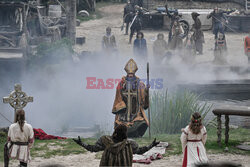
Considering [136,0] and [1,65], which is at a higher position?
[136,0]

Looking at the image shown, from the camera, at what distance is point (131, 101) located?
11.6 metres

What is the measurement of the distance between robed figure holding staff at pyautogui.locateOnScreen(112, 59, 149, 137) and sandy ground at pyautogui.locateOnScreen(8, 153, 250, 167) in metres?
1.40

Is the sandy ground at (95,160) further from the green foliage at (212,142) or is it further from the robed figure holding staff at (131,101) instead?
the robed figure holding staff at (131,101)

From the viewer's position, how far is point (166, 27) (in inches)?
1254

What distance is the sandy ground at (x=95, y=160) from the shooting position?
389 inches

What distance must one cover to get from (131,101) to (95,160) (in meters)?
1.85

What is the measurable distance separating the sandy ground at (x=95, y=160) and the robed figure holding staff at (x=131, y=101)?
140cm

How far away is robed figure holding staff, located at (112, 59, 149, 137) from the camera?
37.9 feet

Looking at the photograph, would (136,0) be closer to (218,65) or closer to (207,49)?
(207,49)

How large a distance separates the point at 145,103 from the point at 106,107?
6.01 meters

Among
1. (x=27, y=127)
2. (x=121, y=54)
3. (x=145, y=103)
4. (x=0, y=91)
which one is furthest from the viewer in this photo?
(x=121, y=54)

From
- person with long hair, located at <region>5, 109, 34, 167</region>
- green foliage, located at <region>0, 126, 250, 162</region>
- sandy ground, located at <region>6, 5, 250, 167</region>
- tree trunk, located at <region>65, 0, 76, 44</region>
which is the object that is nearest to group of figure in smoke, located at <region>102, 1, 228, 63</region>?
sandy ground, located at <region>6, 5, 250, 167</region>

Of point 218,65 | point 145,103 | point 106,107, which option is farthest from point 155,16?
point 145,103

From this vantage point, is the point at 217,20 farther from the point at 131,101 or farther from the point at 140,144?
the point at 140,144
